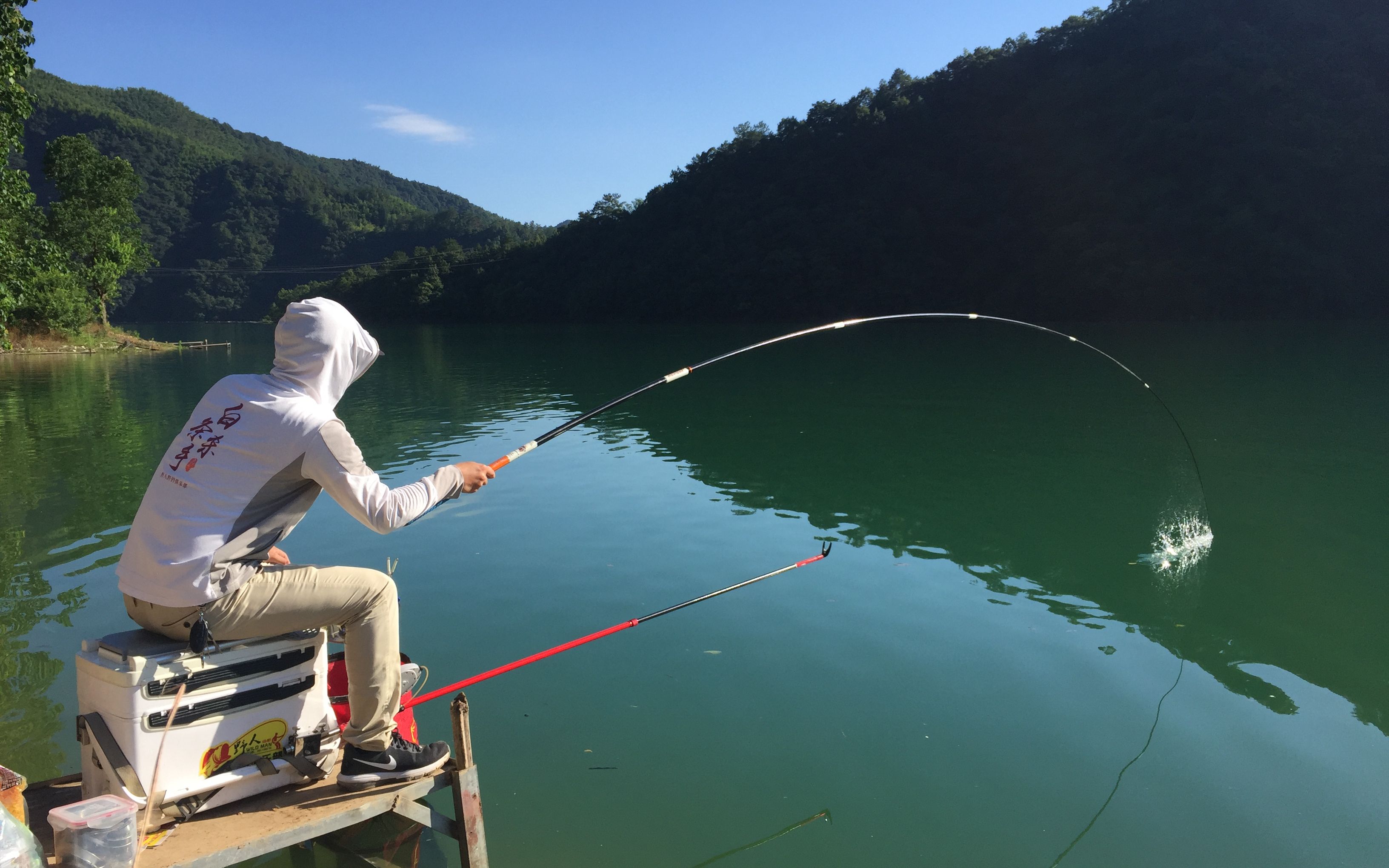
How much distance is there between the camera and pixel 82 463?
12.4 meters

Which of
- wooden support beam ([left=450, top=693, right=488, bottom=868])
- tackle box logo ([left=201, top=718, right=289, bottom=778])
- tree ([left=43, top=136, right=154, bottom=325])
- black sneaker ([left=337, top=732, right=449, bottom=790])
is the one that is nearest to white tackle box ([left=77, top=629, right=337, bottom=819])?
tackle box logo ([left=201, top=718, right=289, bottom=778])

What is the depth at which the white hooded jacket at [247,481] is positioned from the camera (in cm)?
275

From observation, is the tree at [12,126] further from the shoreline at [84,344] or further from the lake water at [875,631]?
the shoreline at [84,344]

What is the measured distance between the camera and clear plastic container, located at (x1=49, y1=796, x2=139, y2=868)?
2.42 meters

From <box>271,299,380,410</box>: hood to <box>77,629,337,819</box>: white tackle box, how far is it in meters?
0.83

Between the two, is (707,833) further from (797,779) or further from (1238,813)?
(1238,813)

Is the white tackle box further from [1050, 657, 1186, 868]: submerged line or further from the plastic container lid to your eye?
[1050, 657, 1186, 868]: submerged line

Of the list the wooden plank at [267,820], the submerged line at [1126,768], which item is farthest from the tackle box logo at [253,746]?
the submerged line at [1126,768]

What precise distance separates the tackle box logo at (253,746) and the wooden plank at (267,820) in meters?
0.14

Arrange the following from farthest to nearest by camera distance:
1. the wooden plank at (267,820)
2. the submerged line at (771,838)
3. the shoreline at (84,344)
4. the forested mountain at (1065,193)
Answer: the forested mountain at (1065,193) < the shoreline at (84,344) < the submerged line at (771,838) < the wooden plank at (267,820)

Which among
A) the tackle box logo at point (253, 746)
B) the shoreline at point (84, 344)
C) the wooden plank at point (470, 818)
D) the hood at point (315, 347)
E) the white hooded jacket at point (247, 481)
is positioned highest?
the hood at point (315, 347)

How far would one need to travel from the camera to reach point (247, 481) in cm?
279

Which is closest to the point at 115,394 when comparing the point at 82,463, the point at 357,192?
the point at 82,463

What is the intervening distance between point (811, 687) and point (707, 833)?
4.83ft
